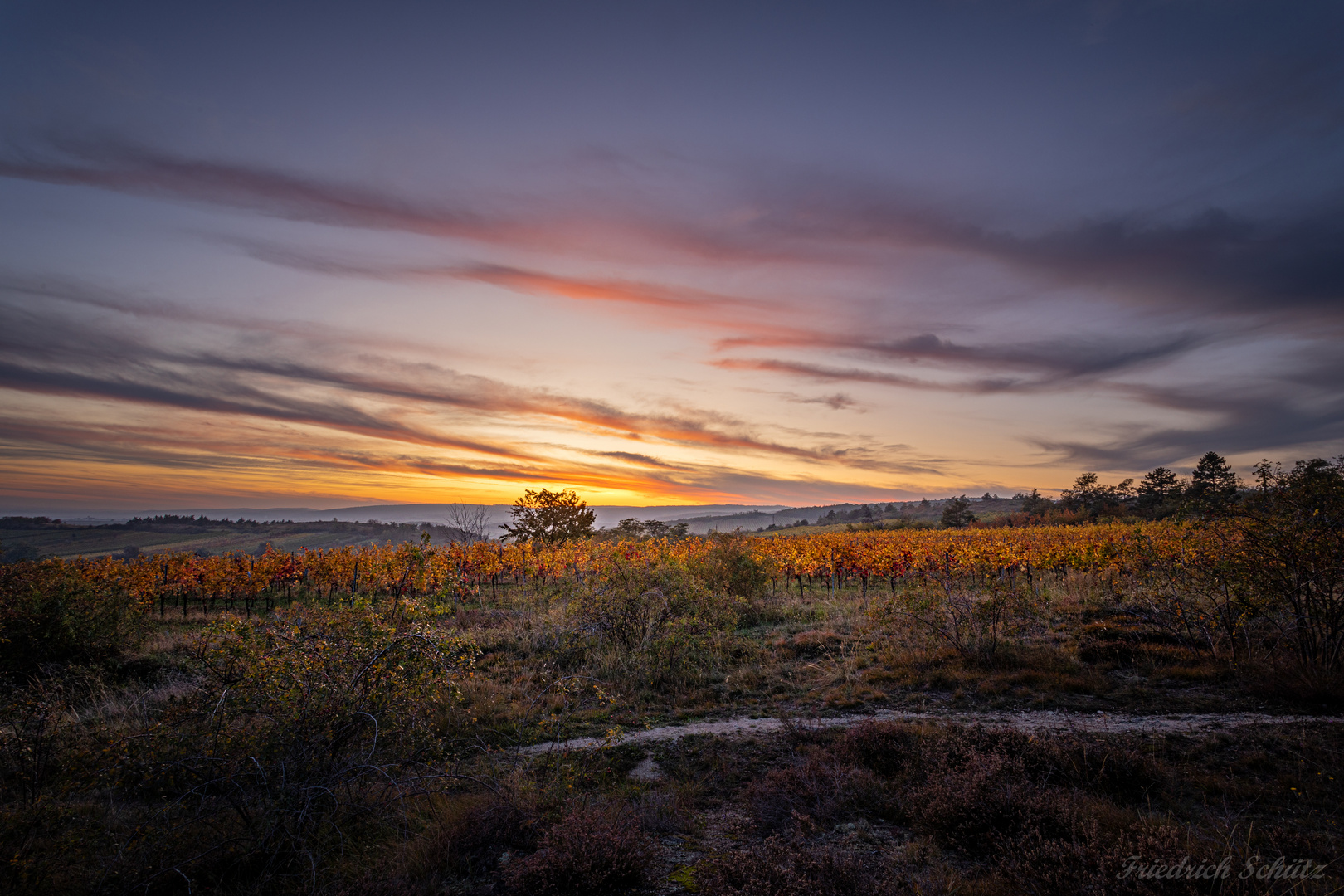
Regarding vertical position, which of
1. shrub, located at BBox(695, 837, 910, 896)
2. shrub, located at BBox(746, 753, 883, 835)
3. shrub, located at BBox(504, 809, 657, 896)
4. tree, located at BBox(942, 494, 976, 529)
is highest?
tree, located at BBox(942, 494, 976, 529)

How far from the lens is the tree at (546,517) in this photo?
38.3 m

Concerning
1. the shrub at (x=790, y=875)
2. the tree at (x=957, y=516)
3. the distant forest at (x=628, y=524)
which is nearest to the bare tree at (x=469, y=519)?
the distant forest at (x=628, y=524)

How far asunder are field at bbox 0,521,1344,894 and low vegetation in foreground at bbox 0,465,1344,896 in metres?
0.05

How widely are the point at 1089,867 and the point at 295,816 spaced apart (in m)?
7.26

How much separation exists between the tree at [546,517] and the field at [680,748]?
24.7 metres

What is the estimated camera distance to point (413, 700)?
618cm

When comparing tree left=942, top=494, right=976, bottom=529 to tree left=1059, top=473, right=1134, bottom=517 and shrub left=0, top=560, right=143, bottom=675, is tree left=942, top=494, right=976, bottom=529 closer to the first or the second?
tree left=1059, top=473, right=1134, bottom=517

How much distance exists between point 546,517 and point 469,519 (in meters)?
15.3

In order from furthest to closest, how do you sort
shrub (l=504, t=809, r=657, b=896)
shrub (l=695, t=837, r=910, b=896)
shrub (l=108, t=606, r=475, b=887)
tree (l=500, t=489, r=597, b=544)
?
tree (l=500, t=489, r=597, b=544)
shrub (l=108, t=606, r=475, b=887)
shrub (l=504, t=809, r=657, b=896)
shrub (l=695, t=837, r=910, b=896)

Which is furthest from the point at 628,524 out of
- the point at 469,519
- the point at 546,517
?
the point at 469,519

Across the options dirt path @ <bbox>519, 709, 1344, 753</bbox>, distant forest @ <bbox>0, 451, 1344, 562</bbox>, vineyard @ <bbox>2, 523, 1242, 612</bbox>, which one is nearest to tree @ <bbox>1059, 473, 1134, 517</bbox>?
distant forest @ <bbox>0, 451, 1344, 562</bbox>

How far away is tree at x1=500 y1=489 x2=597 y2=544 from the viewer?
38.3 meters

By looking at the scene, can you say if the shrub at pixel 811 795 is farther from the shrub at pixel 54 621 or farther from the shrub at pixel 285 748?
the shrub at pixel 54 621

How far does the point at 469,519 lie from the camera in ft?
76.6
